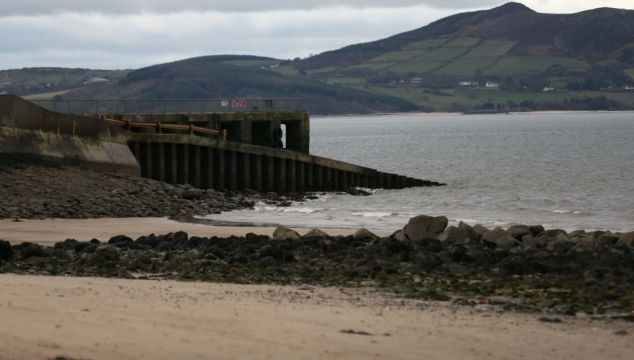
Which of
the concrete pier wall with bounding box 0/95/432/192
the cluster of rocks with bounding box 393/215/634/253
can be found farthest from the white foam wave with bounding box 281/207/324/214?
the cluster of rocks with bounding box 393/215/634/253

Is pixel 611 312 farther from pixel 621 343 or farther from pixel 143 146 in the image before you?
pixel 143 146

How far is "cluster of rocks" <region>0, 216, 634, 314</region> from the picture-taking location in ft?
57.8

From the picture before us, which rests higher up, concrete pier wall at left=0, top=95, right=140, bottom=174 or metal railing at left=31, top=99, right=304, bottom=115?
metal railing at left=31, top=99, right=304, bottom=115

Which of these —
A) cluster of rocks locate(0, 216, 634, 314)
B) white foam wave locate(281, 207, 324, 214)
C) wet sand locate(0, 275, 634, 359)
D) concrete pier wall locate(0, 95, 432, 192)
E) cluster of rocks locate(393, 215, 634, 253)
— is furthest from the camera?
white foam wave locate(281, 207, 324, 214)

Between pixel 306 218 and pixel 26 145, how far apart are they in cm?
849

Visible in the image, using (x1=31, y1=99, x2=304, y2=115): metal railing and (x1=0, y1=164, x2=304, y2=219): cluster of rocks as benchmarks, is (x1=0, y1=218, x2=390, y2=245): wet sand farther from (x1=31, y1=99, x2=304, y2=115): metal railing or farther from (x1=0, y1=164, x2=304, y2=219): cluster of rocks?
(x1=31, y1=99, x2=304, y2=115): metal railing

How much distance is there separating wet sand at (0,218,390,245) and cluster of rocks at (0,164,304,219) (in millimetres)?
1055

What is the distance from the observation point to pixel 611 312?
15.9 m

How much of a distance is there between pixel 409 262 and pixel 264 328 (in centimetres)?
764

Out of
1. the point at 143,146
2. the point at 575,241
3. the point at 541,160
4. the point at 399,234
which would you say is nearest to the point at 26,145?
the point at 143,146

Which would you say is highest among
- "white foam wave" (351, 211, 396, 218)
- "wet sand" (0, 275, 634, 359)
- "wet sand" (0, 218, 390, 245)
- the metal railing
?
the metal railing

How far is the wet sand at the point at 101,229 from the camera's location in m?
27.0

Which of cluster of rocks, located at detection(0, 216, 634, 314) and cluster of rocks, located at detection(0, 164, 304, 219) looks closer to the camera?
cluster of rocks, located at detection(0, 216, 634, 314)

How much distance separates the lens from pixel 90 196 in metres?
35.3
